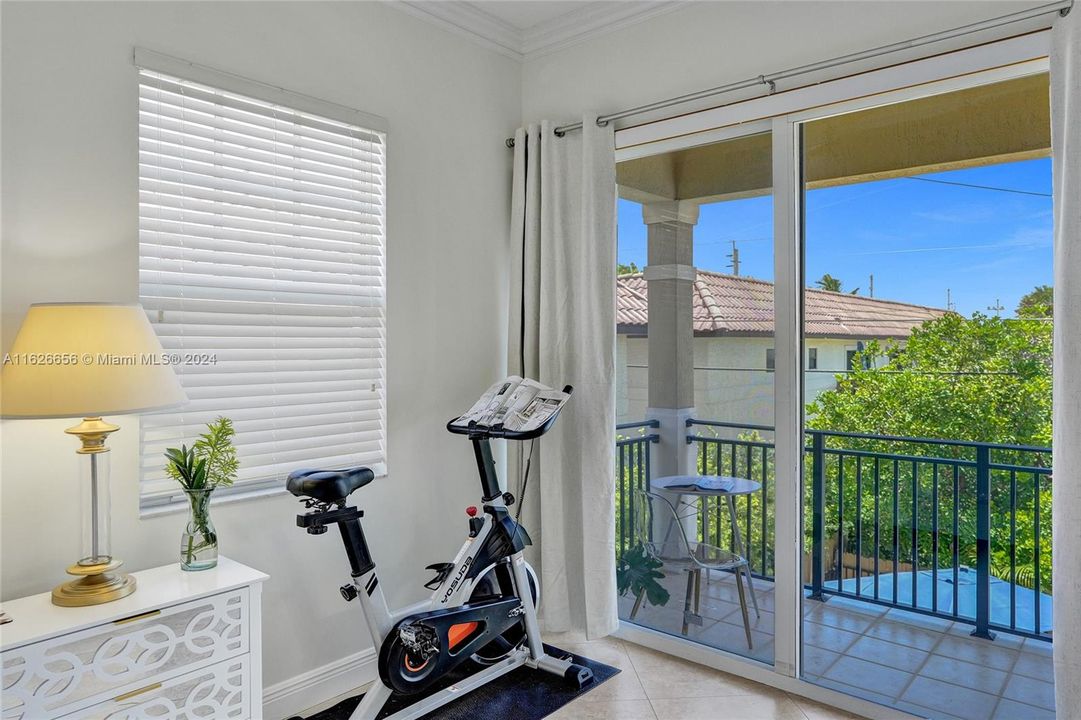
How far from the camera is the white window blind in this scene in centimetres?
229

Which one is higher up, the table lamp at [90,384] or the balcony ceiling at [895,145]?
the balcony ceiling at [895,145]

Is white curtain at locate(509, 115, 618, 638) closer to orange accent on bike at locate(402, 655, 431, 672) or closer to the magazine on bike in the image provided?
A: the magazine on bike

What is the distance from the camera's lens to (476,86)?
10.8 feet

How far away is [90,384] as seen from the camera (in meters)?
1.76

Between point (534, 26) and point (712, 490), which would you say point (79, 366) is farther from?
point (534, 26)

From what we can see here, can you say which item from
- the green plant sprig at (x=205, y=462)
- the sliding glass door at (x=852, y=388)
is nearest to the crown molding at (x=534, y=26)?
the sliding glass door at (x=852, y=388)

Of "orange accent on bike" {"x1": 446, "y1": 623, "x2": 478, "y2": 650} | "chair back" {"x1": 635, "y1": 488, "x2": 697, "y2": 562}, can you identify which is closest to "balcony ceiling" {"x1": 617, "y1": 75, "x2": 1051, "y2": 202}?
"chair back" {"x1": 635, "y1": 488, "x2": 697, "y2": 562}

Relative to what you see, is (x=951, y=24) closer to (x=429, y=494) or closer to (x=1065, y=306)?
(x=1065, y=306)

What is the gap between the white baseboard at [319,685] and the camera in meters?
2.54

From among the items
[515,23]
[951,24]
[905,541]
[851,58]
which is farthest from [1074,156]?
[515,23]

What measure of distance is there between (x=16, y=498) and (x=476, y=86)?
2.43 m

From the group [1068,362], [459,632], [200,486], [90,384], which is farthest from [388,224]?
[1068,362]

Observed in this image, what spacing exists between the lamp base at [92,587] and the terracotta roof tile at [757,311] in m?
2.14

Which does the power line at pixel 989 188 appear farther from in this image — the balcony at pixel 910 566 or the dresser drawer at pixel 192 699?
the dresser drawer at pixel 192 699
